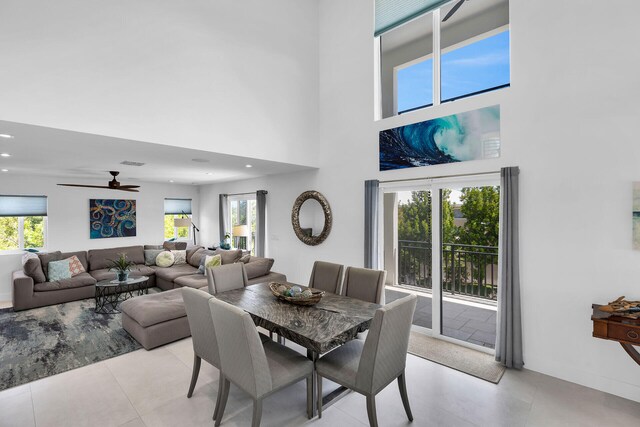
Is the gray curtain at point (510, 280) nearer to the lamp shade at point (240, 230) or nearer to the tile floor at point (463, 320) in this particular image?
the tile floor at point (463, 320)

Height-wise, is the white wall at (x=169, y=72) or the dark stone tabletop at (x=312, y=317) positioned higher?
the white wall at (x=169, y=72)

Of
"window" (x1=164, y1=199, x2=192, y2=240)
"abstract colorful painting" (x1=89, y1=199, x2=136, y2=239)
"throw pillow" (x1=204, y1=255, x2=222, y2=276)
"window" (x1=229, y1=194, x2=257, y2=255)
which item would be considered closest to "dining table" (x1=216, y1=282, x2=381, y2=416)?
"throw pillow" (x1=204, y1=255, x2=222, y2=276)

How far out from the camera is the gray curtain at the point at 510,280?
308 centimetres

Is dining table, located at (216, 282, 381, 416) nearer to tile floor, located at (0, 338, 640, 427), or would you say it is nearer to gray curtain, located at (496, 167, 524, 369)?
tile floor, located at (0, 338, 640, 427)

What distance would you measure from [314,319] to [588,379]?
2.62 m

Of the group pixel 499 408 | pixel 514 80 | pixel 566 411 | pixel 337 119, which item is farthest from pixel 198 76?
pixel 566 411

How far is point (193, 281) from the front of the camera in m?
5.30

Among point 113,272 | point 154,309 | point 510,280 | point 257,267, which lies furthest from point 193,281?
point 510,280

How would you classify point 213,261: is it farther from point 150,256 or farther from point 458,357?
point 458,357

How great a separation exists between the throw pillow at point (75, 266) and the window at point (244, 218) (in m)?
2.88

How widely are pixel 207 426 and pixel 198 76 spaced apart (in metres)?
3.51

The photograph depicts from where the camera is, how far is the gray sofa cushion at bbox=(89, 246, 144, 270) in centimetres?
629

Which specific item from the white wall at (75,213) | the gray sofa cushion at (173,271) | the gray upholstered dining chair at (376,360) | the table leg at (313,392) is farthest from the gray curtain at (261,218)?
the gray upholstered dining chair at (376,360)

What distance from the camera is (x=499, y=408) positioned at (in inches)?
97.9
